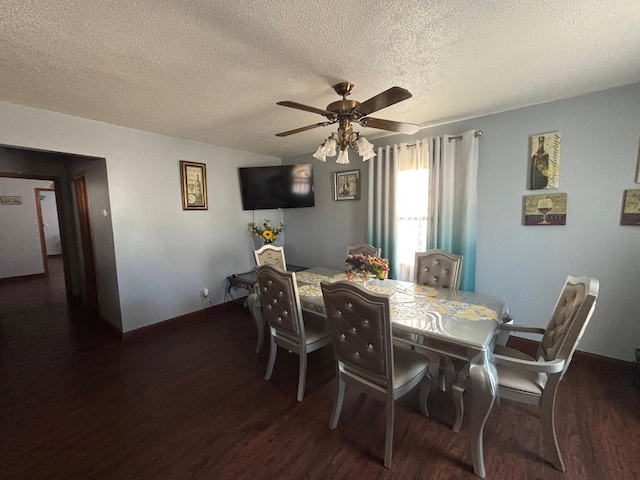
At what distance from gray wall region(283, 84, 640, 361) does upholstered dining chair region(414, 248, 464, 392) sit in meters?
0.65

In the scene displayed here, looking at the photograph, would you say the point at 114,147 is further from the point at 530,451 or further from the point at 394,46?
the point at 530,451

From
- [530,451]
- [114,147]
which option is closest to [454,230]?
[530,451]

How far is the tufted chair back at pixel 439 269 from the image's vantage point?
2.45 meters

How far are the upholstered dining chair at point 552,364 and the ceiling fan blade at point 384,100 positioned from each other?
56.1 inches

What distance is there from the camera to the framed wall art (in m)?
2.42

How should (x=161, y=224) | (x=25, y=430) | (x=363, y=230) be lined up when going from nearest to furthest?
(x=25, y=430), (x=161, y=224), (x=363, y=230)

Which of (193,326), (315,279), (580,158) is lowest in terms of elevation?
(193,326)

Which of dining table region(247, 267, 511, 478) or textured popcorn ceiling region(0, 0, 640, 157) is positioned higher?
textured popcorn ceiling region(0, 0, 640, 157)

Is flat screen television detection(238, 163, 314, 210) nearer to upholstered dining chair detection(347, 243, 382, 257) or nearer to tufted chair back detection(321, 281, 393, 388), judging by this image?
upholstered dining chair detection(347, 243, 382, 257)

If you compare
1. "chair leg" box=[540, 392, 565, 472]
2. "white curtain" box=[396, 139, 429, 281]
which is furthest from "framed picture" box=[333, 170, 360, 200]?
"chair leg" box=[540, 392, 565, 472]

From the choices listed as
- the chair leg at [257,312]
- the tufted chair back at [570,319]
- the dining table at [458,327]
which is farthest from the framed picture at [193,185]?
the tufted chair back at [570,319]

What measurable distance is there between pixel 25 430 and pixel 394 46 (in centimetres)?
346

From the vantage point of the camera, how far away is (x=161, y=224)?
10.8 feet

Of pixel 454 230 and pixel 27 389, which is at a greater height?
pixel 454 230
